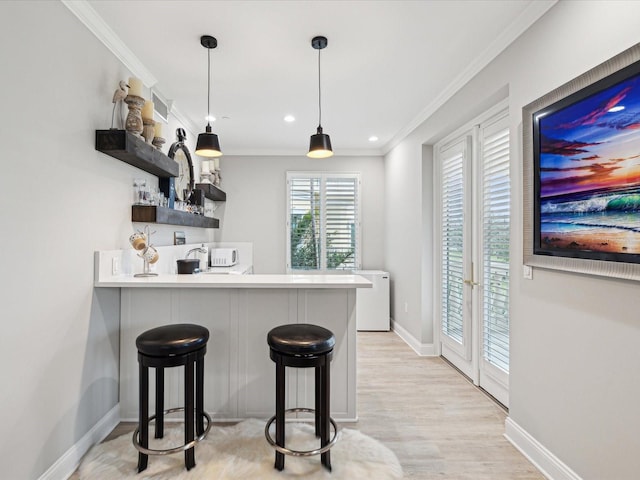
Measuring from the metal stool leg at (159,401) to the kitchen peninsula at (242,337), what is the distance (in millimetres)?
268

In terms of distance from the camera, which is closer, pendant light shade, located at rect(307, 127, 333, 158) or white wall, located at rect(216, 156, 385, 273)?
pendant light shade, located at rect(307, 127, 333, 158)

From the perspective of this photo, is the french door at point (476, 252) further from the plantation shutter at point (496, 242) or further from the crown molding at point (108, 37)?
the crown molding at point (108, 37)

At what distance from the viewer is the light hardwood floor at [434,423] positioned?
6.37 ft

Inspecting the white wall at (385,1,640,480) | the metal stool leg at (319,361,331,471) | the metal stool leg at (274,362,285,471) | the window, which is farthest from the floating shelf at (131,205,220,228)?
the white wall at (385,1,640,480)

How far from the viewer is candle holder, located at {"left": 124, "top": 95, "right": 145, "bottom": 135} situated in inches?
93.7

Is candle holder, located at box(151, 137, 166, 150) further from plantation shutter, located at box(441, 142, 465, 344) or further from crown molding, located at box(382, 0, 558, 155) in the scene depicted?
plantation shutter, located at box(441, 142, 465, 344)

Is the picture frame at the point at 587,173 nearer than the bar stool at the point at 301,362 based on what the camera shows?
Yes

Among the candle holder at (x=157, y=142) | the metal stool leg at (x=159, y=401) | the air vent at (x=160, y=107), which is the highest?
the air vent at (x=160, y=107)

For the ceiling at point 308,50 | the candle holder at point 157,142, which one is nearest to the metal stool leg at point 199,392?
the candle holder at point 157,142

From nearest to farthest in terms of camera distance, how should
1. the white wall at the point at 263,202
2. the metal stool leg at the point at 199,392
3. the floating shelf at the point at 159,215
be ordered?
the metal stool leg at the point at 199,392
the floating shelf at the point at 159,215
the white wall at the point at 263,202

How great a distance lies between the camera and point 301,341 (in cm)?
182

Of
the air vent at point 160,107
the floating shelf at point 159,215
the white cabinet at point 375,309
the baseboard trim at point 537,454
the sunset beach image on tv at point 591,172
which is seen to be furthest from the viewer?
the white cabinet at point 375,309

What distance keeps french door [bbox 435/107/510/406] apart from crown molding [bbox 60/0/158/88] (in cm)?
283

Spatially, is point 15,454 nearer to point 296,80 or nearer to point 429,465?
point 429,465
